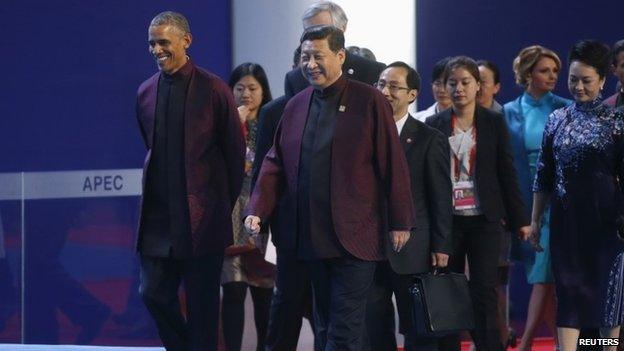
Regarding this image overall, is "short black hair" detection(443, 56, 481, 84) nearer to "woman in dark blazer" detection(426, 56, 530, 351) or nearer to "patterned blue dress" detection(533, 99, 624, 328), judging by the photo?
"woman in dark blazer" detection(426, 56, 530, 351)

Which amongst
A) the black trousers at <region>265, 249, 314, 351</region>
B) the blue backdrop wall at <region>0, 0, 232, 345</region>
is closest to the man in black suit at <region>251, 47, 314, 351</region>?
the black trousers at <region>265, 249, 314, 351</region>

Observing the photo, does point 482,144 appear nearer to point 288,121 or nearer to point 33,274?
point 288,121

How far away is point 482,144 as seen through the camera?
25.3 feet

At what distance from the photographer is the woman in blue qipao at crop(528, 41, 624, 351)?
23.3 ft

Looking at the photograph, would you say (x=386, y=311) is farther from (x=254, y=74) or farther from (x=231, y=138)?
(x=254, y=74)

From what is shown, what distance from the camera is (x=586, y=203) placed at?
7129mm

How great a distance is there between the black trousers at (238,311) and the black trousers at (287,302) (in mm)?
646

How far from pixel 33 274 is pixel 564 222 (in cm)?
366

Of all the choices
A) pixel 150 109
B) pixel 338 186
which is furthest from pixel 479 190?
pixel 150 109

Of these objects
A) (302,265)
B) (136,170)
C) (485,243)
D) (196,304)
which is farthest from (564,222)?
(136,170)

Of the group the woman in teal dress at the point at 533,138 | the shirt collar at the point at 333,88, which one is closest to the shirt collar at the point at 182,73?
the shirt collar at the point at 333,88

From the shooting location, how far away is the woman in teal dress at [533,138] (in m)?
8.43

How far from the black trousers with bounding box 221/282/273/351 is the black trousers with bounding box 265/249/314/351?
0.65m

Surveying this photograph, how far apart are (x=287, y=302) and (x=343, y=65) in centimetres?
118
